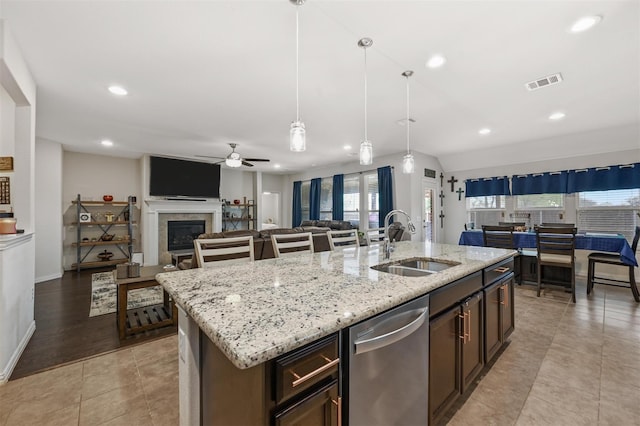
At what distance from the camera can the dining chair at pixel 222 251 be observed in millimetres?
2000

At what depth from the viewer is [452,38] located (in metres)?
2.17

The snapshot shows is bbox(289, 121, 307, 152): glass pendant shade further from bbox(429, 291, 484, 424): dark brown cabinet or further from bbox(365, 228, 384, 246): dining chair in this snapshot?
bbox(365, 228, 384, 246): dining chair

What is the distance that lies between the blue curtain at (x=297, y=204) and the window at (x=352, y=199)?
1.84 m

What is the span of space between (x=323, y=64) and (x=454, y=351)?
99.7 inches

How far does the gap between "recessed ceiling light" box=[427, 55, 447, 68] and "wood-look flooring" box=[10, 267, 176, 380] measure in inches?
144

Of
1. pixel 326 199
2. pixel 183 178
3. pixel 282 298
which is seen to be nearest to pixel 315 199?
pixel 326 199

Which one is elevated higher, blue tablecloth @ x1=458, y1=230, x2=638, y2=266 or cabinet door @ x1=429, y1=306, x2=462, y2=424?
blue tablecloth @ x1=458, y1=230, x2=638, y2=266

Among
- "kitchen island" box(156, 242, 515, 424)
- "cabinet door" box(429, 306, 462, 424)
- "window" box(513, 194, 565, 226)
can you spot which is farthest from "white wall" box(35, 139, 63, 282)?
"window" box(513, 194, 565, 226)

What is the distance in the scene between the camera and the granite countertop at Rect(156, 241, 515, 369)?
81 cm

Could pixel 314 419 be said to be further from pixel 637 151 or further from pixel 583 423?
pixel 637 151

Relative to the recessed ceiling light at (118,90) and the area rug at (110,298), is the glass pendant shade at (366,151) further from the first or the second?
the area rug at (110,298)

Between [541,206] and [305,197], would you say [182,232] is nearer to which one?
[305,197]

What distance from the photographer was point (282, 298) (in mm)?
1168

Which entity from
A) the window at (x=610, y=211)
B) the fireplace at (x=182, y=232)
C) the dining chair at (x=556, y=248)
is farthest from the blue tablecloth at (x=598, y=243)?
the fireplace at (x=182, y=232)
